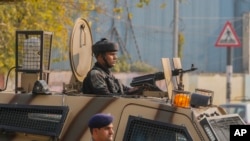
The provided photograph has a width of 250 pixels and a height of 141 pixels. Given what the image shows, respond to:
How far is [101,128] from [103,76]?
1.34m

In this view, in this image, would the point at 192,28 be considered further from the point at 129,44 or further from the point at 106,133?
the point at 106,133

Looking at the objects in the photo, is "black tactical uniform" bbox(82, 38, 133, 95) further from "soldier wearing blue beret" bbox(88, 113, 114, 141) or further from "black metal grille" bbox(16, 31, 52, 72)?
"soldier wearing blue beret" bbox(88, 113, 114, 141)

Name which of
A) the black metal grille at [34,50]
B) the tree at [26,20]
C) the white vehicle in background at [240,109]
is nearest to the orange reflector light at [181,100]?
the black metal grille at [34,50]

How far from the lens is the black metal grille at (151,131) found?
17.7ft

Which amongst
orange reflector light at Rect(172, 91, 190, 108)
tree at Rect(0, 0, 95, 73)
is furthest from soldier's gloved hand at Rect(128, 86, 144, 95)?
tree at Rect(0, 0, 95, 73)

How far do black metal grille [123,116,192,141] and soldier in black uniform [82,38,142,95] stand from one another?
677 millimetres

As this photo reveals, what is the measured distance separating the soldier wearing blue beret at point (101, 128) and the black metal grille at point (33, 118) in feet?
2.08

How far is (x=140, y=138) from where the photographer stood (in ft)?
18.0

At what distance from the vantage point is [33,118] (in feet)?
19.3

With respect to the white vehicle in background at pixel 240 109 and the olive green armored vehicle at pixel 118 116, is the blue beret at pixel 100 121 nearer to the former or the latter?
the olive green armored vehicle at pixel 118 116

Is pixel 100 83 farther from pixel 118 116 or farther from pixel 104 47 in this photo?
pixel 118 116

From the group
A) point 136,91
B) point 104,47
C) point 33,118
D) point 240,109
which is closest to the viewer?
point 33,118

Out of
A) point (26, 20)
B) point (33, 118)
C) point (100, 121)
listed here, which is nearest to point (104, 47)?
point (33, 118)

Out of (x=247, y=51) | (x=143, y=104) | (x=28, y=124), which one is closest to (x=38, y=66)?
(x=28, y=124)
